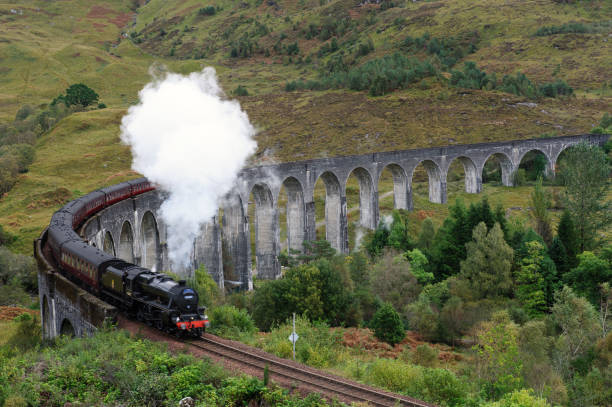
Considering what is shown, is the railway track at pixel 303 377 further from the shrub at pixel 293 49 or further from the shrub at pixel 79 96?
the shrub at pixel 293 49

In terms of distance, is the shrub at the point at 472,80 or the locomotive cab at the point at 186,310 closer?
the locomotive cab at the point at 186,310

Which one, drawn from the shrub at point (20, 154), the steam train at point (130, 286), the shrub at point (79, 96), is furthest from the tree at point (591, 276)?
the shrub at point (79, 96)

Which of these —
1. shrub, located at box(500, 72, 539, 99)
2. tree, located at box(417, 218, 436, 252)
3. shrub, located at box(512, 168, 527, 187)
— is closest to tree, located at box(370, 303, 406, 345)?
tree, located at box(417, 218, 436, 252)

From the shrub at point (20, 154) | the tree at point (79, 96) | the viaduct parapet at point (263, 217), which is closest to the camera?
the viaduct parapet at point (263, 217)

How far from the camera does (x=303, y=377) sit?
17344mm

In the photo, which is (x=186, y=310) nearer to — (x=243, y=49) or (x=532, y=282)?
(x=532, y=282)

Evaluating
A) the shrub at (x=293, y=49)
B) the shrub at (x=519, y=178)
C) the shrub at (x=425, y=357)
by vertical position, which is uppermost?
the shrub at (x=293, y=49)

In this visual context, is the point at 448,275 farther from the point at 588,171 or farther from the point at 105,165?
the point at 105,165

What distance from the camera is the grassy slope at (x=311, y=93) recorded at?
8788 centimetres

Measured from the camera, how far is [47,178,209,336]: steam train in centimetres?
1955

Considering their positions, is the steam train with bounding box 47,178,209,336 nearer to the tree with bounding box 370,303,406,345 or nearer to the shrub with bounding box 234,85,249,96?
the tree with bounding box 370,303,406,345

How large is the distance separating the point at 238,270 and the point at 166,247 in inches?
375

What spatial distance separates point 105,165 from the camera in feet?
282

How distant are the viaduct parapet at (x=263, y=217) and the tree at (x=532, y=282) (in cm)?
2213
